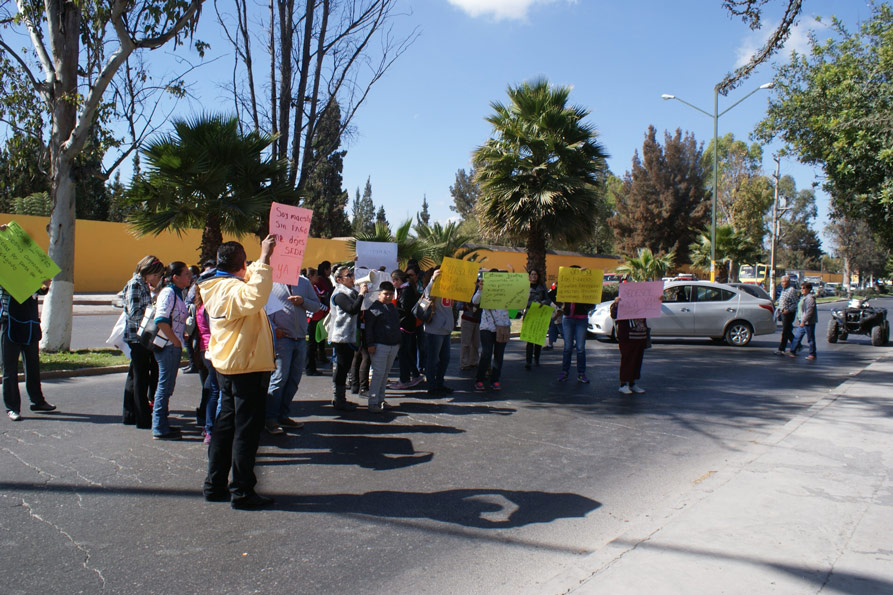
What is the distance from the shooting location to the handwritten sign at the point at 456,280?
8.63m

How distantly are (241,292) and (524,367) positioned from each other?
321 inches

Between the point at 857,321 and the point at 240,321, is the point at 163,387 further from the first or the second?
the point at 857,321

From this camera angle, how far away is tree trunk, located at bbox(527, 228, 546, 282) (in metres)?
18.6

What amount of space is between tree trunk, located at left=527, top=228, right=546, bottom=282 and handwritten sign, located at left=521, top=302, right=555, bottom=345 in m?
8.06

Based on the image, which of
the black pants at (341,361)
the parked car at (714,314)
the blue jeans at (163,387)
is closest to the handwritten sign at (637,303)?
the black pants at (341,361)

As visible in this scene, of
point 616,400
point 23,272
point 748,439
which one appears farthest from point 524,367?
point 23,272

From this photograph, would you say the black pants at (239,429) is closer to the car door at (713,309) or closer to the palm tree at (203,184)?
the palm tree at (203,184)

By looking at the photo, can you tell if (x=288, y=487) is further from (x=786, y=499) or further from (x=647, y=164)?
(x=647, y=164)

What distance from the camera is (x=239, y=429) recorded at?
14.3 feet

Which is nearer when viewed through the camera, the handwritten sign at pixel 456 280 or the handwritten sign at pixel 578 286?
the handwritten sign at pixel 456 280

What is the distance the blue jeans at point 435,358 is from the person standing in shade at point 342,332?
134 cm

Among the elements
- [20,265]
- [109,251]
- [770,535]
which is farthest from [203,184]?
[109,251]

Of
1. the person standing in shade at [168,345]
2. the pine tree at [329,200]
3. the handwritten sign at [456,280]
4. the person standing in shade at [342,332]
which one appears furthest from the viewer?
the pine tree at [329,200]

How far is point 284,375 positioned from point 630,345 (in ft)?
16.1
